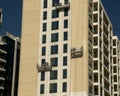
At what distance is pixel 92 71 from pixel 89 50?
214 inches

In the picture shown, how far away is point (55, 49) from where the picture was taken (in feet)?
304

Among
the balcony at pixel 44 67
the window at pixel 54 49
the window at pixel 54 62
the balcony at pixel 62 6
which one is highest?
the balcony at pixel 62 6

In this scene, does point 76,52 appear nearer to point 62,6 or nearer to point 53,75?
point 53,75

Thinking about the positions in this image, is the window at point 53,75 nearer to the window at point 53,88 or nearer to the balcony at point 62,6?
the window at point 53,88

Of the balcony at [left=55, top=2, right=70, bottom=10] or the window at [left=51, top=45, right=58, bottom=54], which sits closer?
the window at [left=51, top=45, right=58, bottom=54]

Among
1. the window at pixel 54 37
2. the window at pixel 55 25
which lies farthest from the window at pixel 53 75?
the window at pixel 55 25

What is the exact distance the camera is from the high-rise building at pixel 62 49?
88.9m

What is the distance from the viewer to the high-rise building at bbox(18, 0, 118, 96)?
292 feet

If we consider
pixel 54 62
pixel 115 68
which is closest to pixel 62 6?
pixel 54 62

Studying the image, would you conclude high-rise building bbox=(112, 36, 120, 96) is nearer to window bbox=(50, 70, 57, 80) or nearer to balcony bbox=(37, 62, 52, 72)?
window bbox=(50, 70, 57, 80)

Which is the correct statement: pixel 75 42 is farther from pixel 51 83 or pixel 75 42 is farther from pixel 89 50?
pixel 51 83

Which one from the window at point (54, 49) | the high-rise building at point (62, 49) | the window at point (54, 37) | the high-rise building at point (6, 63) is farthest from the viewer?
the high-rise building at point (6, 63)

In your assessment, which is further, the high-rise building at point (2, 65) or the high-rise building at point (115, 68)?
the high-rise building at point (2, 65)

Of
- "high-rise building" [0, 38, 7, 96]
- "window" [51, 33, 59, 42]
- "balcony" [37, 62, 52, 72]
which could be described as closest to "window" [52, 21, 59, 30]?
"window" [51, 33, 59, 42]
